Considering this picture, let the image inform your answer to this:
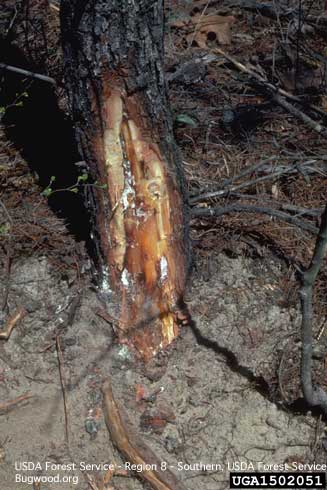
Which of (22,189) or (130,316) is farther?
(22,189)

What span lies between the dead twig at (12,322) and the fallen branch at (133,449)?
481 mm

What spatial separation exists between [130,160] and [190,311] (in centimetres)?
76

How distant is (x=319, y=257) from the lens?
1970mm

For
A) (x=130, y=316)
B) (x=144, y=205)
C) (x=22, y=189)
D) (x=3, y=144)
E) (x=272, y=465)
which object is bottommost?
(x=272, y=465)

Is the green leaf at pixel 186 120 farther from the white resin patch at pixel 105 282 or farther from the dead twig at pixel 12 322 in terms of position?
the dead twig at pixel 12 322

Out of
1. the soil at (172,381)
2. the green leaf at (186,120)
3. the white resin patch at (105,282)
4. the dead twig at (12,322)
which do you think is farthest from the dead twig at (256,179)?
the dead twig at (12,322)

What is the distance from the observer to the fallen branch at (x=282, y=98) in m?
3.40

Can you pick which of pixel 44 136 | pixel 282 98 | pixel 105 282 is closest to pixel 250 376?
pixel 105 282

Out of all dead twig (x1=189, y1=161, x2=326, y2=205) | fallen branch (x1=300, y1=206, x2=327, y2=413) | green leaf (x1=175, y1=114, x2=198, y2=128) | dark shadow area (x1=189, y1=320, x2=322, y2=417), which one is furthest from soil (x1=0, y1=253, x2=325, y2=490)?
green leaf (x1=175, y1=114, x2=198, y2=128)

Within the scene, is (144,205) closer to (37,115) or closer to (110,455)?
(110,455)

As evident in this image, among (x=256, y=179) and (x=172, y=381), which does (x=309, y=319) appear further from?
(x=256, y=179)

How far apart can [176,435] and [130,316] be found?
52cm

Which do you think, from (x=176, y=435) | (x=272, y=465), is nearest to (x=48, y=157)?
(x=176, y=435)
